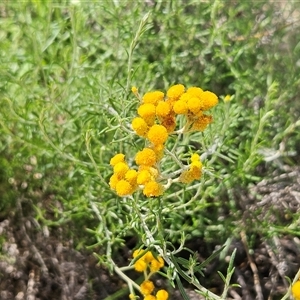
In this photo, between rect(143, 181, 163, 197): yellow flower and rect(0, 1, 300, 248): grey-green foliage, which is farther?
rect(0, 1, 300, 248): grey-green foliage

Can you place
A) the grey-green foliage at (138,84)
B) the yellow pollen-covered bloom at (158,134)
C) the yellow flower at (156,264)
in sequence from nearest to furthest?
the yellow pollen-covered bloom at (158,134), the yellow flower at (156,264), the grey-green foliage at (138,84)

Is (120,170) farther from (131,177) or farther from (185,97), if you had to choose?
(185,97)

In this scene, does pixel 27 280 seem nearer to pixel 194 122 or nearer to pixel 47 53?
pixel 47 53

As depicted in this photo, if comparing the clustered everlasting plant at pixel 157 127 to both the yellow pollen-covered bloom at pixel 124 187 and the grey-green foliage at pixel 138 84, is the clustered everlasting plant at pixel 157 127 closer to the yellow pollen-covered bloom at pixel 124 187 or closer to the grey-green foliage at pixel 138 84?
the yellow pollen-covered bloom at pixel 124 187

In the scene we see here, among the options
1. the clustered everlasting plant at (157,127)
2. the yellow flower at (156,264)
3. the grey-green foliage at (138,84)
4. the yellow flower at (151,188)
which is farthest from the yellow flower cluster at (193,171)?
the grey-green foliage at (138,84)

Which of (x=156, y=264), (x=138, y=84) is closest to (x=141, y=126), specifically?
(x=156, y=264)

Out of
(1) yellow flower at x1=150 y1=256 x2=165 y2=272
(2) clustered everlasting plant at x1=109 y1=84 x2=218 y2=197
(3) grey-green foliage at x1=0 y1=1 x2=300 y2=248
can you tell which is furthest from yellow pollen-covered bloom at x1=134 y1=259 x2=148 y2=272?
(2) clustered everlasting plant at x1=109 y1=84 x2=218 y2=197

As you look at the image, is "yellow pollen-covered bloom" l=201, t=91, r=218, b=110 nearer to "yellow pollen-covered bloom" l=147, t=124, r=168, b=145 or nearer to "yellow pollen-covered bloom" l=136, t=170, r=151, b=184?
"yellow pollen-covered bloom" l=147, t=124, r=168, b=145

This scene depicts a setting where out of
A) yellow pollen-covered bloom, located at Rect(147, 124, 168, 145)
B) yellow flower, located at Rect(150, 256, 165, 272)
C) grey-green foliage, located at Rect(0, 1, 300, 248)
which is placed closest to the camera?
yellow pollen-covered bloom, located at Rect(147, 124, 168, 145)
